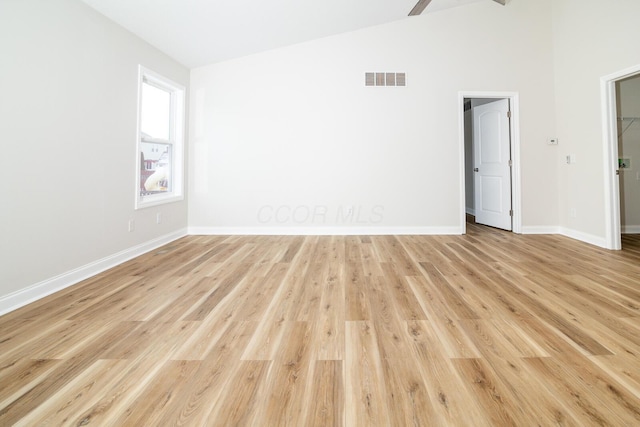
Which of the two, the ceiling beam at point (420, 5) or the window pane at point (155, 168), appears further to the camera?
the window pane at point (155, 168)

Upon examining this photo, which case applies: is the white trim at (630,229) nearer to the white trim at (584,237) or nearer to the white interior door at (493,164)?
the white trim at (584,237)

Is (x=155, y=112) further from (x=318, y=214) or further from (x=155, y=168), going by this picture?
(x=318, y=214)

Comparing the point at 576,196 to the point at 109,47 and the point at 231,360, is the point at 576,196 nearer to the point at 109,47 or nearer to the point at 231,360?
the point at 231,360

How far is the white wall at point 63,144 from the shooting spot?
2244 millimetres

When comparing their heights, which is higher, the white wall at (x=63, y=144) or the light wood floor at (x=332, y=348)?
the white wall at (x=63, y=144)

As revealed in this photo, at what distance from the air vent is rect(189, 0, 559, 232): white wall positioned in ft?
0.30

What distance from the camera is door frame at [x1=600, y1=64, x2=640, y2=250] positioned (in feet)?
12.3

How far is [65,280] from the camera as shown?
8.86 ft

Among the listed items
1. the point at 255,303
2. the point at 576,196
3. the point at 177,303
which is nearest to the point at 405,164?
the point at 576,196

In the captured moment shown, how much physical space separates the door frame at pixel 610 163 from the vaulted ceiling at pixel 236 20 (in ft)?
7.65

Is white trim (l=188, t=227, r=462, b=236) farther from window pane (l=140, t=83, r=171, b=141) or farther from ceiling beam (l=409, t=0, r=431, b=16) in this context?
ceiling beam (l=409, t=0, r=431, b=16)

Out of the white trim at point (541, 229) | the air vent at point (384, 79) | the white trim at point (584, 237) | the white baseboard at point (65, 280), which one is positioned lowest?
the white baseboard at point (65, 280)

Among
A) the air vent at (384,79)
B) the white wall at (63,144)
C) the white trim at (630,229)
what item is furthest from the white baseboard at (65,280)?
the white trim at (630,229)

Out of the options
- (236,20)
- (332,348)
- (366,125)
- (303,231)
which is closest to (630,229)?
(366,125)
